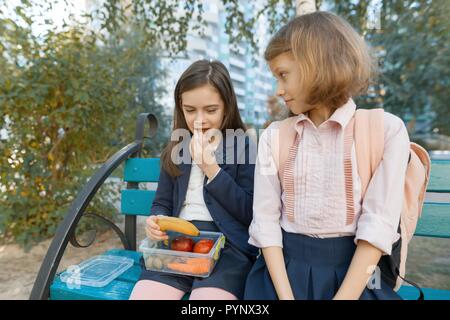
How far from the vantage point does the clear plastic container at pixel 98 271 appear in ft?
4.47

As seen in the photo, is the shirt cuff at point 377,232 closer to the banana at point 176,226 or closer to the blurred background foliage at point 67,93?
the banana at point 176,226

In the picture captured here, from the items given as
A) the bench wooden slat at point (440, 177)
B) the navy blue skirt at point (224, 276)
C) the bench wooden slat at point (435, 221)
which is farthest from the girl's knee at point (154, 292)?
the bench wooden slat at point (440, 177)

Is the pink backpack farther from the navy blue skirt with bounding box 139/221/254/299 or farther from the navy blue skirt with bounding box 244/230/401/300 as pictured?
the navy blue skirt with bounding box 139/221/254/299

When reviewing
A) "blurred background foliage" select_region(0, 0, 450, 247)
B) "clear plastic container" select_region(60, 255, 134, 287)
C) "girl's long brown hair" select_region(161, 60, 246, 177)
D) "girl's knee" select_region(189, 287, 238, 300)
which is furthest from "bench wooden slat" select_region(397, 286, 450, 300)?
"blurred background foliage" select_region(0, 0, 450, 247)

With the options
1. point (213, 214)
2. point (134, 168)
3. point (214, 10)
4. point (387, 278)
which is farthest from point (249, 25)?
point (214, 10)

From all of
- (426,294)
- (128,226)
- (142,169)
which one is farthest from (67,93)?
(426,294)

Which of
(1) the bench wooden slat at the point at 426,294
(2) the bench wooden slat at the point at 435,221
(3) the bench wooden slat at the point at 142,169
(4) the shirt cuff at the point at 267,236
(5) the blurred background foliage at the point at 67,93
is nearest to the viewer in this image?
(4) the shirt cuff at the point at 267,236

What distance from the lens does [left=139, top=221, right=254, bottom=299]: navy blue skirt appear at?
117 centimetres

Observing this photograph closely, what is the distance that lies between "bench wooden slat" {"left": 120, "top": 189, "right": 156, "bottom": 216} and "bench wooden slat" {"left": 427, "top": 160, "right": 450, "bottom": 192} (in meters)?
1.40

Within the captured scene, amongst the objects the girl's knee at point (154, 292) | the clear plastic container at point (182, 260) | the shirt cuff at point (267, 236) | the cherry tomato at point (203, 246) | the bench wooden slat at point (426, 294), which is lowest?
the bench wooden slat at point (426, 294)

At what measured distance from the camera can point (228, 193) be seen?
1311mm

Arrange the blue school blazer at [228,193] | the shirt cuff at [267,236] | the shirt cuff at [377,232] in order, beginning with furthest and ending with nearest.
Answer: the blue school blazer at [228,193] → the shirt cuff at [267,236] → the shirt cuff at [377,232]

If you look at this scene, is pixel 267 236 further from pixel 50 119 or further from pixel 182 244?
pixel 50 119
